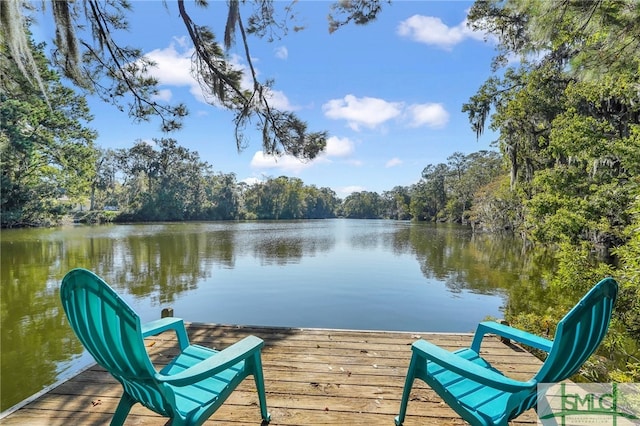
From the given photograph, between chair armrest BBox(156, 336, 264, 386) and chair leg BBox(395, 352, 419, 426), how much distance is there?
2.19 feet

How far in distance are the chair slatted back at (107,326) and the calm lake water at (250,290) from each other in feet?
8.63

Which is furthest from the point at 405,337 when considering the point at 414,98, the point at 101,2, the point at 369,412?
the point at 414,98

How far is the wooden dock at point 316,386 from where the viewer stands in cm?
156

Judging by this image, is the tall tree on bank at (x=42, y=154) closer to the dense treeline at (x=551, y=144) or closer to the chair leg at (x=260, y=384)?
the dense treeline at (x=551, y=144)

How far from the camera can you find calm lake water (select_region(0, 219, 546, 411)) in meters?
4.12

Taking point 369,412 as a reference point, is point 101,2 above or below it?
above

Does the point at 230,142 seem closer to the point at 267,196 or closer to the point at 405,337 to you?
the point at 405,337

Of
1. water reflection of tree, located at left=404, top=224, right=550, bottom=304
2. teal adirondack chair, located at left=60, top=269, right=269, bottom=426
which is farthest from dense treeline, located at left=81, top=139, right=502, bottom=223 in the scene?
teal adirondack chair, located at left=60, top=269, right=269, bottom=426

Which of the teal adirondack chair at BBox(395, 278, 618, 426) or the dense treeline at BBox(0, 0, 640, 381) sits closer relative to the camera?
the teal adirondack chair at BBox(395, 278, 618, 426)

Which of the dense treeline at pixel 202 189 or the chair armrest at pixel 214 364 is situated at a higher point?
the dense treeline at pixel 202 189

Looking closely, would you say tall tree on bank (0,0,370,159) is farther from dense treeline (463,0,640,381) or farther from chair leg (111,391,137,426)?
chair leg (111,391,137,426)

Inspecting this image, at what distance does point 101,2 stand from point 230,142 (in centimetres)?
151

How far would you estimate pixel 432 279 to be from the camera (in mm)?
8156

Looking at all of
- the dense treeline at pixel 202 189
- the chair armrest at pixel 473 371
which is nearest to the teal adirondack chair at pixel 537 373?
the chair armrest at pixel 473 371
